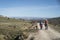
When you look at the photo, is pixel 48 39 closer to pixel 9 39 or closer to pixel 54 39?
pixel 54 39

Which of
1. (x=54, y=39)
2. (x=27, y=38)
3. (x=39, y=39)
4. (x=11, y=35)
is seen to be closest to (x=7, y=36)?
(x=11, y=35)

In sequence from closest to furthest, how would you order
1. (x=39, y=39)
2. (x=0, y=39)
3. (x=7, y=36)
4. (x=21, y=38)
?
(x=39, y=39) < (x=21, y=38) < (x=0, y=39) < (x=7, y=36)

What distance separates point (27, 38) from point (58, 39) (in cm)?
505

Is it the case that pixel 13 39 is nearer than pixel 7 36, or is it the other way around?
pixel 13 39

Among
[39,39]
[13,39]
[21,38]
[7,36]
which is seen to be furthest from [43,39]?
[7,36]

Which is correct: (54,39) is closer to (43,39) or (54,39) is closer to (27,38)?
(43,39)

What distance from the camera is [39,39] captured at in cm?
2272

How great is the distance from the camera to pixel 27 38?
2534cm

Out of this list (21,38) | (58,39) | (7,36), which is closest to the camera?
(58,39)

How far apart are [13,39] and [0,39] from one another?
1611 millimetres

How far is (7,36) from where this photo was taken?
29.2 metres

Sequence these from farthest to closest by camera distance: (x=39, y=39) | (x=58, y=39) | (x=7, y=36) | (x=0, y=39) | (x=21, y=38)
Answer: (x=7, y=36) → (x=0, y=39) → (x=21, y=38) → (x=39, y=39) → (x=58, y=39)

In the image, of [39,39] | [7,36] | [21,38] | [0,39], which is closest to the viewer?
[39,39]

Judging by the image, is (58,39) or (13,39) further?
(13,39)
